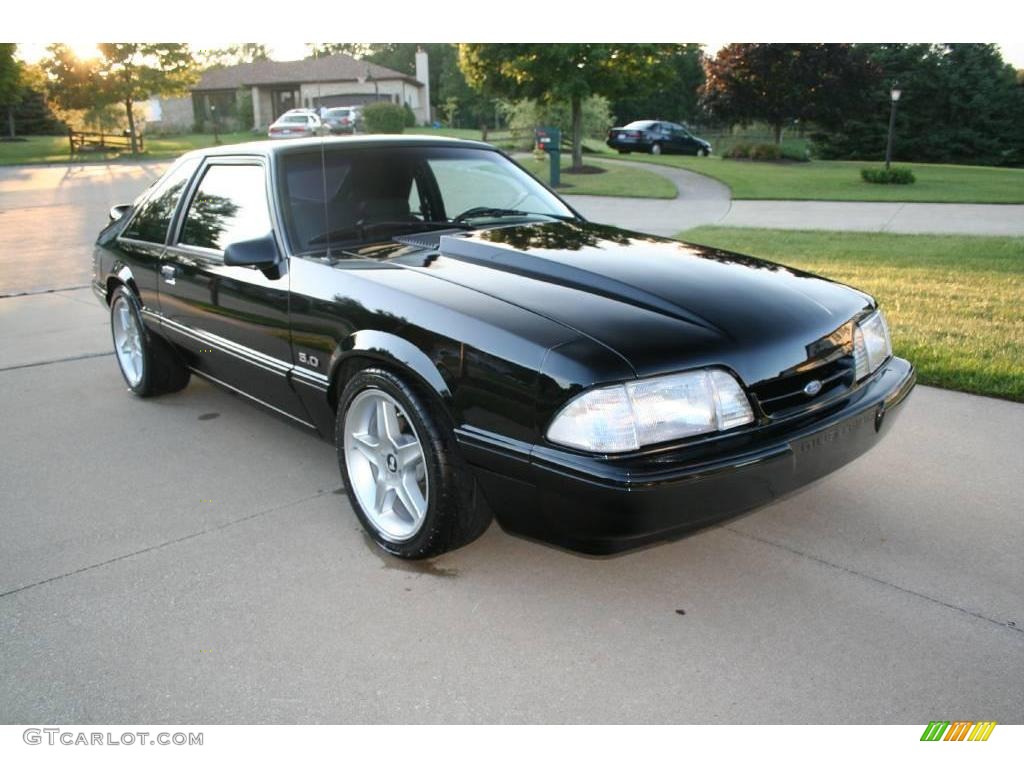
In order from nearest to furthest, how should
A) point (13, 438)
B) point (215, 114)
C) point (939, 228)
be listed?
point (13, 438)
point (939, 228)
point (215, 114)

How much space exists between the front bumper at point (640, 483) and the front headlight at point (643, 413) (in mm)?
52

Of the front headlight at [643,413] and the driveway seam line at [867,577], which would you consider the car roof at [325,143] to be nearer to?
the front headlight at [643,413]

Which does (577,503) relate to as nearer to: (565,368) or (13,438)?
(565,368)

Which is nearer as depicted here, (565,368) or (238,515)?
(565,368)

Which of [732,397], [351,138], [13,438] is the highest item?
[351,138]

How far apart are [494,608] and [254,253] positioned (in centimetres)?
173

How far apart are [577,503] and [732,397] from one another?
58 cm

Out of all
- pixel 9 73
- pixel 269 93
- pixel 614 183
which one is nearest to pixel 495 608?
pixel 614 183

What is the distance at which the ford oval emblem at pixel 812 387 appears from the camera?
2908 millimetres

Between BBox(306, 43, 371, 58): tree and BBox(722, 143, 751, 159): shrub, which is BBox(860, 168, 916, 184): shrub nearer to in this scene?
BBox(722, 143, 751, 159): shrub

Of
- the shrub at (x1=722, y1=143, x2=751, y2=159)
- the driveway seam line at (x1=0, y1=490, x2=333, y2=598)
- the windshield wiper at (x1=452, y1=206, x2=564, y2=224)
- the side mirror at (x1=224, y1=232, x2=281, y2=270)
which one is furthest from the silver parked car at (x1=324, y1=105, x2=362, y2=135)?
the shrub at (x1=722, y1=143, x2=751, y2=159)

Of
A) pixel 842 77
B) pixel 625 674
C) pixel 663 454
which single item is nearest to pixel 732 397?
pixel 663 454

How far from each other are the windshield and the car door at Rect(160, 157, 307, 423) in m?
0.17

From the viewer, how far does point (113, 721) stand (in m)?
2.41
